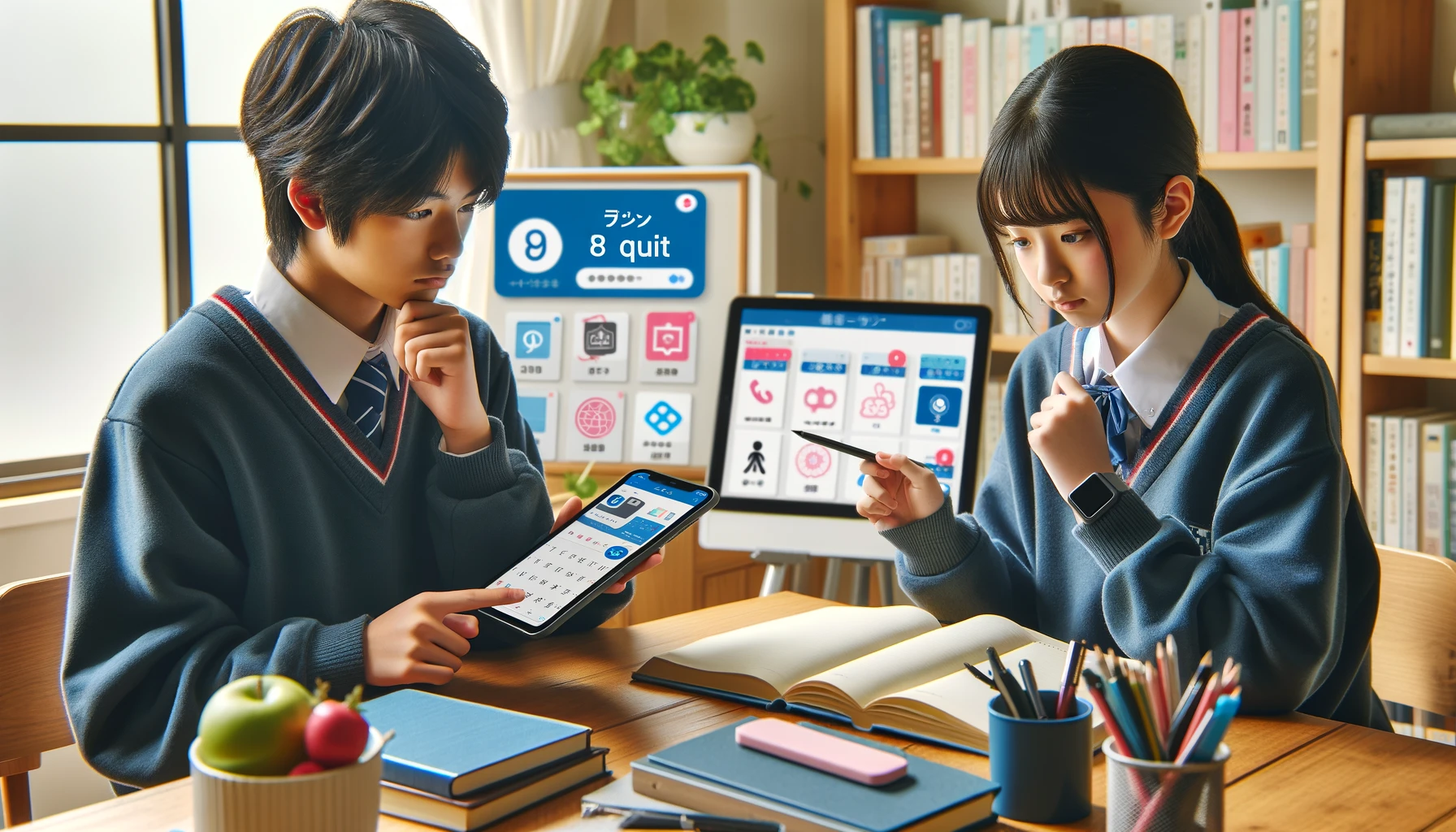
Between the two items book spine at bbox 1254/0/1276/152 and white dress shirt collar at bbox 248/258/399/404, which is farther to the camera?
book spine at bbox 1254/0/1276/152

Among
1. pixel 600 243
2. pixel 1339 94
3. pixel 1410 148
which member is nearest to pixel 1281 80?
pixel 1339 94

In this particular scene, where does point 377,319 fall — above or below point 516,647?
above

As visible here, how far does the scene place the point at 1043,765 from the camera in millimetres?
941

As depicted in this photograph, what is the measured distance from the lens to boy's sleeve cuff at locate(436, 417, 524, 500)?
140cm

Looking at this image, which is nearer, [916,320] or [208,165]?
[916,320]

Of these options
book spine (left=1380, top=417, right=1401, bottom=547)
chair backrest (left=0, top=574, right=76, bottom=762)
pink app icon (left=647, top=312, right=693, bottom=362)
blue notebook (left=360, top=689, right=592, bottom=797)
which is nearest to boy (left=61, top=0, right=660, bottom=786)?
blue notebook (left=360, top=689, right=592, bottom=797)

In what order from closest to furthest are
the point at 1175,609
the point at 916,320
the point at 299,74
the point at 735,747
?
the point at 735,747, the point at 1175,609, the point at 299,74, the point at 916,320

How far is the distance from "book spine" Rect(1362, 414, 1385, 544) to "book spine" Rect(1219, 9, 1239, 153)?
22.6 inches

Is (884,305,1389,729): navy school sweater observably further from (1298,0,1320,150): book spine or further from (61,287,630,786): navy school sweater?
(1298,0,1320,150): book spine

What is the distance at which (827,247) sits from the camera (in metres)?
3.08

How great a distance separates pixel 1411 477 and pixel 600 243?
1.54 meters

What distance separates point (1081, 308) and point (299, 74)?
2.63 ft

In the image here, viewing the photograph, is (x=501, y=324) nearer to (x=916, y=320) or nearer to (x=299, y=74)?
(x=916, y=320)

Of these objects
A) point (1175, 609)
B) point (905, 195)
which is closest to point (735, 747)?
point (1175, 609)
